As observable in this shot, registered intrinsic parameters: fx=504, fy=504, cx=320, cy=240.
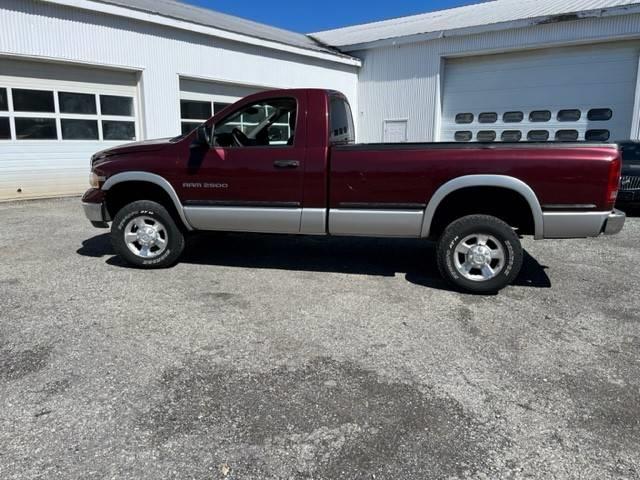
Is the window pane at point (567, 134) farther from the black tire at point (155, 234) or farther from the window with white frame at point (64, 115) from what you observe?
the black tire at point (155, 234)

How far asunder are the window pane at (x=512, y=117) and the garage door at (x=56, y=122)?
10450mm

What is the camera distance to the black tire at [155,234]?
574 cm

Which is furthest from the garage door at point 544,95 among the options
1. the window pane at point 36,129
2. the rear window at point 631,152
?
the window pane at point 36,129

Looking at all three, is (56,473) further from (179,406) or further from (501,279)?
(501,279)

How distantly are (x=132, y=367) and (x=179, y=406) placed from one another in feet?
2.18

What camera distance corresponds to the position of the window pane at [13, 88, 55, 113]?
10516mm

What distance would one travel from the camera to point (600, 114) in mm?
13594

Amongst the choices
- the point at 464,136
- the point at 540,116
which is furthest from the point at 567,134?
the point at 464,136

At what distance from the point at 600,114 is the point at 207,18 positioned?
39.4 ft

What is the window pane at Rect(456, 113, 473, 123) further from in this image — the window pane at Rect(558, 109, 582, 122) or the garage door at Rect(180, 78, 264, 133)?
the garage door at Rect(180, 78, 264, 133)

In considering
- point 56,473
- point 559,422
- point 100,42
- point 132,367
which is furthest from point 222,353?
point 100,42

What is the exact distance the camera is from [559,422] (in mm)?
2850

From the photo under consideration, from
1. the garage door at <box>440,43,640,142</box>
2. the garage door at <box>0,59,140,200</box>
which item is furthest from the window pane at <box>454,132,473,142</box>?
the garage door at <box>0,59,140,200</box>

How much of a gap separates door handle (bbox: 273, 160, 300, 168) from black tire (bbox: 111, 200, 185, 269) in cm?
142
